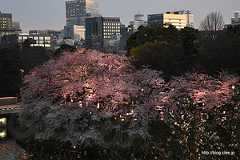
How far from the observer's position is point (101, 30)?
130 meters

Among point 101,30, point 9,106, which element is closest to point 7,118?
point 9,106

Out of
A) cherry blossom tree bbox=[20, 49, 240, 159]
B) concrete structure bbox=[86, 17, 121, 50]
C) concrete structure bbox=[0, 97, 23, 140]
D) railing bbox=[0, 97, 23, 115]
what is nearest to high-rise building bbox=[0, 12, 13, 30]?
concrete structure bbox=[86, 17, 121, 50]

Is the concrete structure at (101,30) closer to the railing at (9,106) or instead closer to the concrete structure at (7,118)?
the railing at (9,106)

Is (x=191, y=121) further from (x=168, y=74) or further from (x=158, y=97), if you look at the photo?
(x=168, y=74)

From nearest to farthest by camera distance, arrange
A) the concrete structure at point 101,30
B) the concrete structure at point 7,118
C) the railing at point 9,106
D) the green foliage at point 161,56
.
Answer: the concrete structure at point 7,118, the railing at point 9,106, the green foliage at point 161,56, the concrete structure at point 101,30

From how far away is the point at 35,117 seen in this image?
17625mm

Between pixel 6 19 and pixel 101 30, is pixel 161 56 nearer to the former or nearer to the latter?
pixel 101 30

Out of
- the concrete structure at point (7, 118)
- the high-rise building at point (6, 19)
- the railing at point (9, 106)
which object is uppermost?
the high-rise building at point (6, 19)

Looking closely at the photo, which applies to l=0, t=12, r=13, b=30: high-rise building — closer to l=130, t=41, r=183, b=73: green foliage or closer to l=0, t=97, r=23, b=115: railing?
l=0, t=97, r=23, b=115: railing

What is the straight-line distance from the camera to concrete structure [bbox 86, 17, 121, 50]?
118162mm

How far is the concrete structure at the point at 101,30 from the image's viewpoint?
4652 inches

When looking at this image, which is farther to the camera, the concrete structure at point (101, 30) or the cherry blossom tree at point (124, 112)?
the concrete structure at point (101, 30)

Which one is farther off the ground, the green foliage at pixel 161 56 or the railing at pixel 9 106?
the green foliage at pixel 161 56

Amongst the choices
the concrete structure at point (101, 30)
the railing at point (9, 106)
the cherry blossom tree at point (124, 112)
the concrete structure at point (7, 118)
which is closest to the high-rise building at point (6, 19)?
the concrete structure at point (101, 30)
